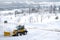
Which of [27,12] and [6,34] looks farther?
[27,12]

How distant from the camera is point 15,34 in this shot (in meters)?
12.7

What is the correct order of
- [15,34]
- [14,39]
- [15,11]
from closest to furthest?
1. [14,39]
2. [15,34]
3. [15,11]

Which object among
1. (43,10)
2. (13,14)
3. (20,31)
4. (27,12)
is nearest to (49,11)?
(43,10)

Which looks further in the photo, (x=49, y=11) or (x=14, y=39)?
(x=49, y=11)

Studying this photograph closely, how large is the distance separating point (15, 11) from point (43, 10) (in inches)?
298

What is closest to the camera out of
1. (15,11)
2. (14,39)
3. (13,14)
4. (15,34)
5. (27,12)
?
(14,39)

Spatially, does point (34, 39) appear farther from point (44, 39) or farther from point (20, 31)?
point (20, 31)

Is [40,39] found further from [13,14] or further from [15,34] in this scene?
[13,14]

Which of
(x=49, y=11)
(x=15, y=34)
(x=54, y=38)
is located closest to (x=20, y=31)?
(x=15, y=34)

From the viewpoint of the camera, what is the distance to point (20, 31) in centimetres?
1288

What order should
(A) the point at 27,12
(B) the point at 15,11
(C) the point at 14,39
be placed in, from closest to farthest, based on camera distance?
(C) the point at 14,39, (B) the point at 15,11, (A) the point at 27,12

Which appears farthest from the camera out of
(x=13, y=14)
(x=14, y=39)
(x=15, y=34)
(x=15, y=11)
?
(x=13, y=14)

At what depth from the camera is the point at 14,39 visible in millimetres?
11125

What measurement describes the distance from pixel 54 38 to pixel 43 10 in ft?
85.1
